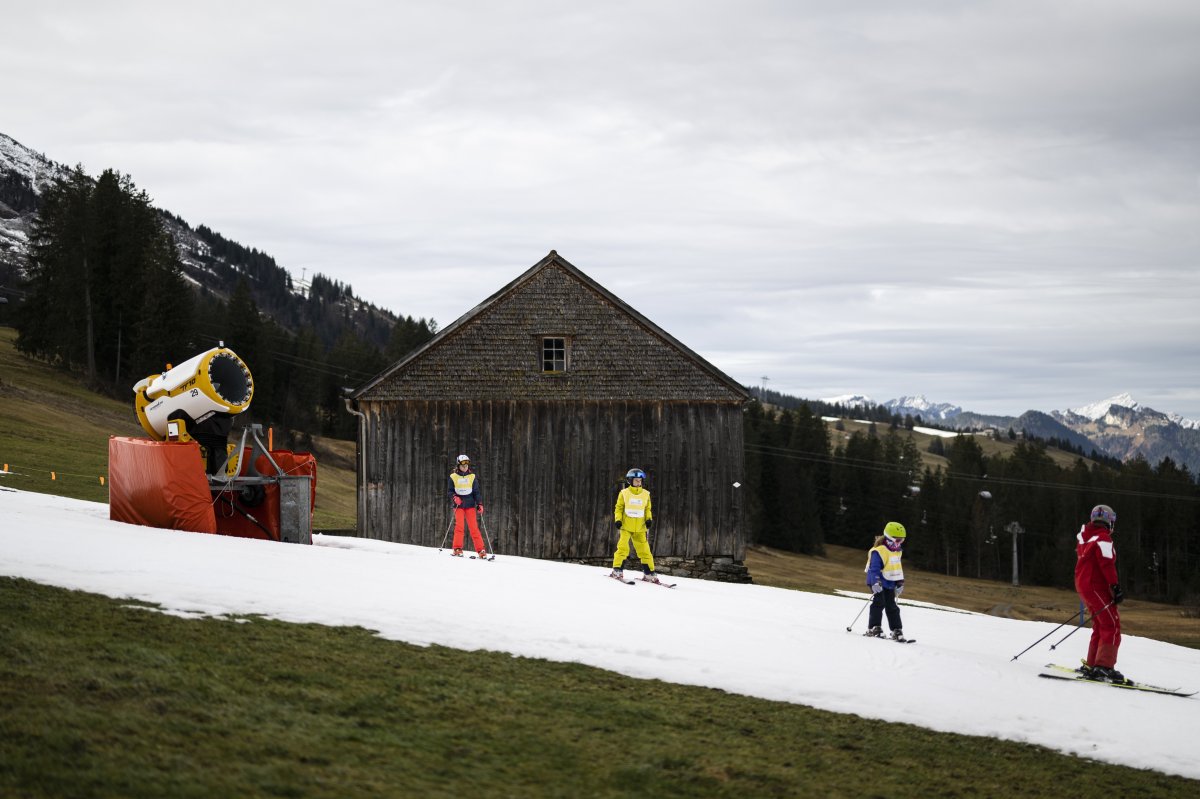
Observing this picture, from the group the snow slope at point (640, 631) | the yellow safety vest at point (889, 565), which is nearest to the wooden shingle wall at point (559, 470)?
the snow slope at point (640, 631)

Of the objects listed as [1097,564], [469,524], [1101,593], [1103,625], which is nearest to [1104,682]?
[1103,625]

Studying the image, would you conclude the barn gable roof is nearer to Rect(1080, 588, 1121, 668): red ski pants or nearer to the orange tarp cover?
the orange tarp cover

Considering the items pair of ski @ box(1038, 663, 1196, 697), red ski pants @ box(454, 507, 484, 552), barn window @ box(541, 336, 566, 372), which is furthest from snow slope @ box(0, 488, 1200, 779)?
barn window @ box(541, 336, 566, 372)

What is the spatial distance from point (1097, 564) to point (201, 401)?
49.3 ft

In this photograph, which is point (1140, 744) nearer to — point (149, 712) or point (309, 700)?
point (309, 700)

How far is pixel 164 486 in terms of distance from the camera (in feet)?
60.7

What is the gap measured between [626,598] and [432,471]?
13.2 metres

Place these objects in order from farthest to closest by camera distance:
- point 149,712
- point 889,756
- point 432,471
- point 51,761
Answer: point 432,471
point 889,756
point 149,712
point 51,761

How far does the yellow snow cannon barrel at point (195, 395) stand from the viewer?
1978 cm

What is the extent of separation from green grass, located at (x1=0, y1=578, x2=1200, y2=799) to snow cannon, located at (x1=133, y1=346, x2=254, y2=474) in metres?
8.62

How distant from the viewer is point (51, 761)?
21.4 ft

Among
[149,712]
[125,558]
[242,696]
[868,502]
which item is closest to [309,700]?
[242,696]

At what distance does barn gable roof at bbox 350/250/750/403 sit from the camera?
29.2 metres

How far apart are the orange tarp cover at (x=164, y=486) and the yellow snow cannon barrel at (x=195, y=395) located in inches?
36.6
